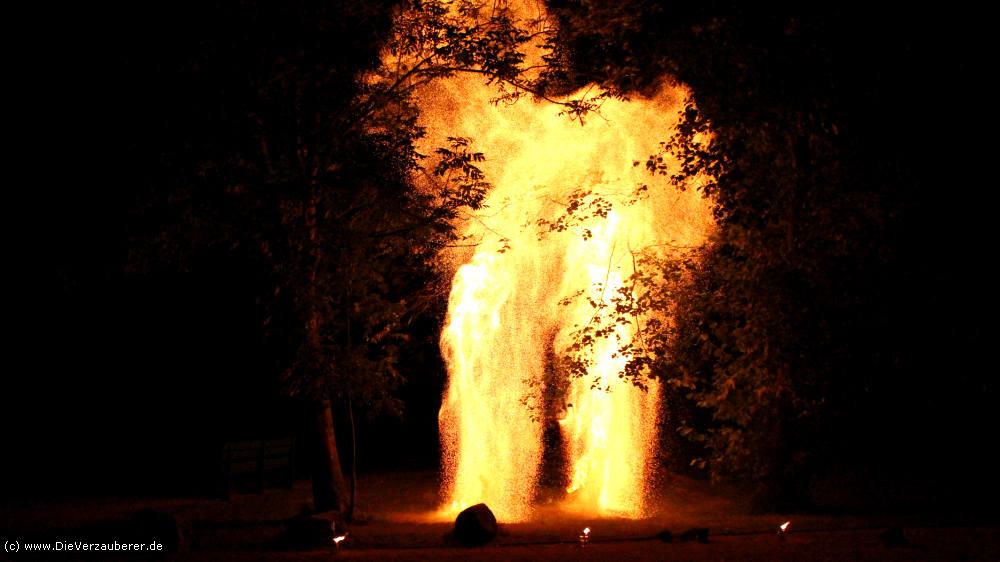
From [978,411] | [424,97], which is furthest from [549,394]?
[978,411]

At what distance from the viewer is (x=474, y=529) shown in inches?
400

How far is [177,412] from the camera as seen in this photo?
60.4 feet

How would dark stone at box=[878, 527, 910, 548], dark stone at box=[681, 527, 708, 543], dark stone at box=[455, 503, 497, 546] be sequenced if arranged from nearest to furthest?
dark stone at box=[878, 527, 910, 548]
dark stone at box=[455, 503, 497, 546]
dark stone at box=[681, 527, 708, 543]

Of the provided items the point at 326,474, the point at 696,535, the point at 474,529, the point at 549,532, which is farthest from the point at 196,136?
the point at 696,535

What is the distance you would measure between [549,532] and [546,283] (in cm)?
544

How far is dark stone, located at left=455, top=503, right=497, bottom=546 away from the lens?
10.1 m

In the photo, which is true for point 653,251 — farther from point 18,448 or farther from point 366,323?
point 18,448

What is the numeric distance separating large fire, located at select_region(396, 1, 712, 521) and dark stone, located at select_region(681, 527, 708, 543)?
3016mm

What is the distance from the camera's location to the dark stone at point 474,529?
398 inches

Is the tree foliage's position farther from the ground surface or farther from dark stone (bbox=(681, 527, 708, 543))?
dark stone (bbox=(681, 527, 708, 543))

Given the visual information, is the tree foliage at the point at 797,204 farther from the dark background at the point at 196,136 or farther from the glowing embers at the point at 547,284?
the glowing embers at the point at 547,284

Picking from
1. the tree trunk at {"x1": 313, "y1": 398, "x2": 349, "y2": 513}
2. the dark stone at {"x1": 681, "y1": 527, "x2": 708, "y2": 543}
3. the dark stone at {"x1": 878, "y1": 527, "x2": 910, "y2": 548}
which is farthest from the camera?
the tree trunk at {"x1": 313, "y1": 398, "x2": 349, "y2": 513}

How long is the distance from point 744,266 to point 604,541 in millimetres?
4356

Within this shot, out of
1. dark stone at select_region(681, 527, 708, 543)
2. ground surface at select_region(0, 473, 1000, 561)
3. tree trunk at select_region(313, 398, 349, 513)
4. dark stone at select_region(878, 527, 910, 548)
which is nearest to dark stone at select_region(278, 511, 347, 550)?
ground surface at select_region(0, 473, 1000, 561)
